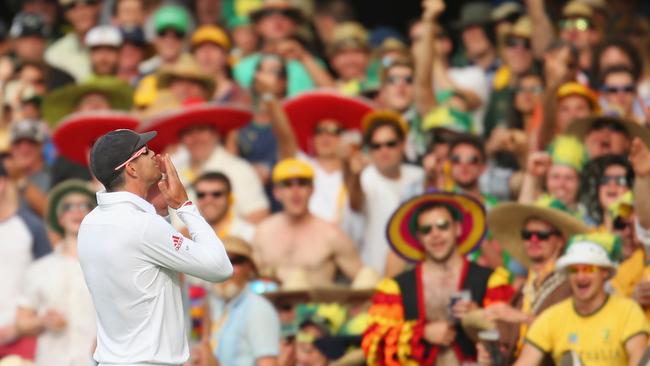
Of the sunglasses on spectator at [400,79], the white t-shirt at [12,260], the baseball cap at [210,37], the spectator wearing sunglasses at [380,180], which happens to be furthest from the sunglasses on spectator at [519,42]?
the white t-shirt at [12,260]

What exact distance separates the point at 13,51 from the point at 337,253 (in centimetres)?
600

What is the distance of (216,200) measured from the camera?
13477mm

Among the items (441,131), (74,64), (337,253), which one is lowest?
(337,253)

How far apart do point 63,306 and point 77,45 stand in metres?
5.49

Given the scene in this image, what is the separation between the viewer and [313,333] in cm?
1214

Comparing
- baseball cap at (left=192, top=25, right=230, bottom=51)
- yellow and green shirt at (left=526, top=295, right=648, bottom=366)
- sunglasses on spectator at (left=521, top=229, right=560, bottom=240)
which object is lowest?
yellow and green shirt at (left=526, top=295, right=648, bottom=366)

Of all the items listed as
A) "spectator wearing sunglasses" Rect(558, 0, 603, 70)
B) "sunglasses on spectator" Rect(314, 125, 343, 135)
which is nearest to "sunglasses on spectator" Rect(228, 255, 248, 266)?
"sunglasses on spectator" Rect(314, 125, 343, 135)

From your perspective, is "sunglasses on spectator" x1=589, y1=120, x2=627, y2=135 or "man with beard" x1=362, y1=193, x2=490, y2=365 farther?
"sunglasses on spectator" x1=589, y1=120, x2=627, y2=135

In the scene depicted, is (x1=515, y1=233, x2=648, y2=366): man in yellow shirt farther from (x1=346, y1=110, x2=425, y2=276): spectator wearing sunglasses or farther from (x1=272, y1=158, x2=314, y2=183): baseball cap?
(x1=272, y1=158, x2=314, y2=183): baseball cap

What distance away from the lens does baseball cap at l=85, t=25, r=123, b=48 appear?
16422 millimetres

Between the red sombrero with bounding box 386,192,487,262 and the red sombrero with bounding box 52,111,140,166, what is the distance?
12.4ft

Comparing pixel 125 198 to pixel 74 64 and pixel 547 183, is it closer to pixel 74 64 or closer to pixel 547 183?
pixel 547 183

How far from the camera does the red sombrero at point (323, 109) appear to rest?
581 inches

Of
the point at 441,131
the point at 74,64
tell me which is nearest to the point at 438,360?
the point at 441,131
